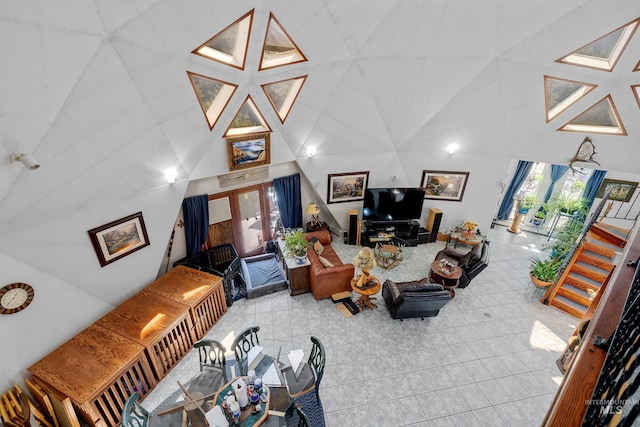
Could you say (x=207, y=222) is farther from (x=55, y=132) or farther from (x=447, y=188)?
(x=447, y=188)

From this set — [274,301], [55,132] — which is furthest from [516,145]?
[55,132]

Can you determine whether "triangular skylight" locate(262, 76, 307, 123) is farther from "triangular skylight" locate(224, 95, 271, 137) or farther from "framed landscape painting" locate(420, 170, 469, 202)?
"framed landscape painting" locate(420, 170, 469, 202)

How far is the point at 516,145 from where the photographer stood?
781 cm

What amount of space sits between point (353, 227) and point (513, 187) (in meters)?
5.93

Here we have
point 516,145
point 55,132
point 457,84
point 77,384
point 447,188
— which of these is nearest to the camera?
point 55,132

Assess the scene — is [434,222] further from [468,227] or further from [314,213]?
[314,213]

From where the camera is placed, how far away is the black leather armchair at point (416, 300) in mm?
5852

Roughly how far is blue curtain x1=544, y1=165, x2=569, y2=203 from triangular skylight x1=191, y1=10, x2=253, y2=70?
1010 centimetres

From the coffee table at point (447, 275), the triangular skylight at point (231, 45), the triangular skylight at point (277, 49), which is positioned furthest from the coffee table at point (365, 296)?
the triangular skylight at point (231, 45)

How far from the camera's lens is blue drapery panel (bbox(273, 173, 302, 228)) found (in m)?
8.27

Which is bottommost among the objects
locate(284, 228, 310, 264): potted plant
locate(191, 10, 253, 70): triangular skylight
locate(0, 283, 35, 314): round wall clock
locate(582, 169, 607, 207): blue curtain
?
locate(284, 228, 310, 264): potted plant

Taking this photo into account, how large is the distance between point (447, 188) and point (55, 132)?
358 inches

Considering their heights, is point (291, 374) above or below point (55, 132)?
below

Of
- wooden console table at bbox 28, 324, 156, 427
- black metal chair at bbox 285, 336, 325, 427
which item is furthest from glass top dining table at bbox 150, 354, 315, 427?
wooden console table at bbox 28, 324, 156, 427
